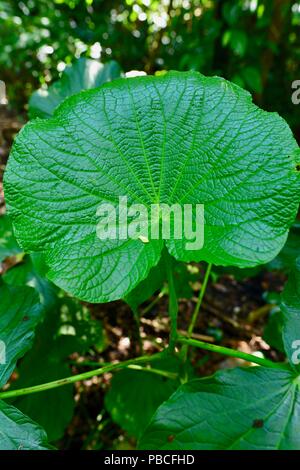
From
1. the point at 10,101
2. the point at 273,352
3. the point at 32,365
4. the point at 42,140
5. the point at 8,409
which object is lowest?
the point at 273,352

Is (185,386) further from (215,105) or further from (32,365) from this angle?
(32,365)

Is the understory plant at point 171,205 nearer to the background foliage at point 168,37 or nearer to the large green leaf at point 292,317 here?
the large green leaf at point 292,317

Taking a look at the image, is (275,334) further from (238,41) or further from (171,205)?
(238,41)

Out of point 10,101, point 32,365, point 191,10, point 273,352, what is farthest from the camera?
point 10,101

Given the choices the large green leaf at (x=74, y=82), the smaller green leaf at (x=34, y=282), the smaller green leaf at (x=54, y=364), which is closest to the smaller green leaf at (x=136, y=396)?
the smaller green leaf at (x=54, y=364)

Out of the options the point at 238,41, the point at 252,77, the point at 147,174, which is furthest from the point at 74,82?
the point at 252,77

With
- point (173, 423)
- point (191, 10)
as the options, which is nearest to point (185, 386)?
point (173, 423)
